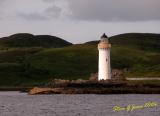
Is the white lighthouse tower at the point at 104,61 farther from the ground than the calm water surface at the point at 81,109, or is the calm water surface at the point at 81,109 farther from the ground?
the white lighthouse tower at the point at 104,61

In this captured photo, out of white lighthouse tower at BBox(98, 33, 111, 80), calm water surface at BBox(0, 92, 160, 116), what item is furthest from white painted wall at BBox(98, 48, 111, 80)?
calm water surface at BBox(0, 92, 160, 116)

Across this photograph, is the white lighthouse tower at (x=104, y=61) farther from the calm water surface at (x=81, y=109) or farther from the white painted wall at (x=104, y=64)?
the calm water surface at (x=81, y=109)

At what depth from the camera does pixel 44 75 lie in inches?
7495

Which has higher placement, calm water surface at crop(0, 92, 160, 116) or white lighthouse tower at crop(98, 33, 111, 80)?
white lighthouse tower at crop(98, 33, 111, 80)

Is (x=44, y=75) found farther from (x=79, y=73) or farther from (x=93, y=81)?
(x=93, y=81)

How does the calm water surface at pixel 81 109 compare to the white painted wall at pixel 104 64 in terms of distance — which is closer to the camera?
the calm water surface at pixel 81 109

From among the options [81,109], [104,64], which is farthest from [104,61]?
[81,109]

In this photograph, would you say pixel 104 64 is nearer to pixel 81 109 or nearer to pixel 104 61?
pixel 104 61

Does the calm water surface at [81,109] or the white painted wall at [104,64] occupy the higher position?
the white painted wall at [104,64]

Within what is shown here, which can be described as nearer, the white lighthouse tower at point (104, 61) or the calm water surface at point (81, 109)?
the calm water surface at point (81, 109)

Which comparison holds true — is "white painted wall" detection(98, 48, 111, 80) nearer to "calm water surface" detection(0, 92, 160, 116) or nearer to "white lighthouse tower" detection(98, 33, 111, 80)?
"white lighthouse tower" detection(98, 33, 111, 80)

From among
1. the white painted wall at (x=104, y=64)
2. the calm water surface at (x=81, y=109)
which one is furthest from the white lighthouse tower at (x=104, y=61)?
the calm water surface at (x=81, y=109)

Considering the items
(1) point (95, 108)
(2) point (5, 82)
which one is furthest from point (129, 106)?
(2) point (5, 82)

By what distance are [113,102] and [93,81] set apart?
23.7 meters
